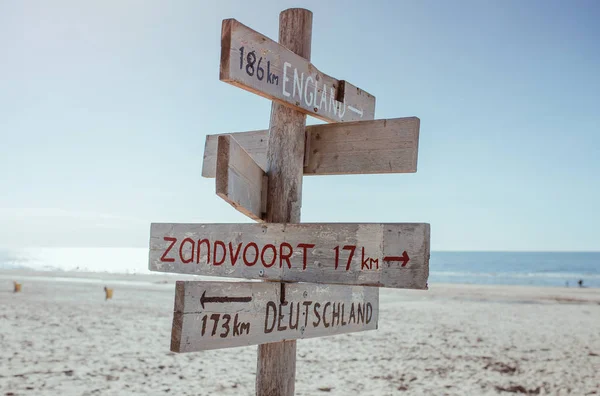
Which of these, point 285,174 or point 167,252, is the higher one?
point 285,174

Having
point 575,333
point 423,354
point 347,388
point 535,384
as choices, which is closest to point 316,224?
point 347,388

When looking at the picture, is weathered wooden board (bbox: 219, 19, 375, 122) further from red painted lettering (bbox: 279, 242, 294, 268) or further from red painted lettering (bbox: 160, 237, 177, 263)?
red painted lettering (bbox: 160, 237, 177, 263)

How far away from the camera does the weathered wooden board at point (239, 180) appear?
2.19 meters

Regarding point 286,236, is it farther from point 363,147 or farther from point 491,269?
point 491,269

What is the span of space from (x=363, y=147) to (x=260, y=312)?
1.05 meters

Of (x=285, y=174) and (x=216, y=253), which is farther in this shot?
(x=285, y=174)

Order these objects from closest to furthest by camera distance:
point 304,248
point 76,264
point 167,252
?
point 304,248
point 167,252
point 76,264

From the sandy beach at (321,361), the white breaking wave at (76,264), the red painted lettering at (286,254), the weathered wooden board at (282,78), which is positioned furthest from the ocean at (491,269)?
the red painted lettering at (286,254)

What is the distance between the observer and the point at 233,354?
814 cm

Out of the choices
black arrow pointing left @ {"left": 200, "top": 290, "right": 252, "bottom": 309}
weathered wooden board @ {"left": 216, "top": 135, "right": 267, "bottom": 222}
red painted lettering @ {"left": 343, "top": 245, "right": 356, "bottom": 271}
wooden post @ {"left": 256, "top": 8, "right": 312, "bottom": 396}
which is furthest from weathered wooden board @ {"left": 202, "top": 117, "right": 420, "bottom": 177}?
black arrow pointing left @ {"left": 200, "top": 290, "right": 252, "bottom": 309}

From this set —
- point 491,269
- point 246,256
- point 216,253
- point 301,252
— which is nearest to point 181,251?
point 216,253

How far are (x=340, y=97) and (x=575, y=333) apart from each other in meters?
10.8

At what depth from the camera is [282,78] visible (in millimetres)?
2568

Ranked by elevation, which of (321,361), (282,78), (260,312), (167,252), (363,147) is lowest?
(321,361)
